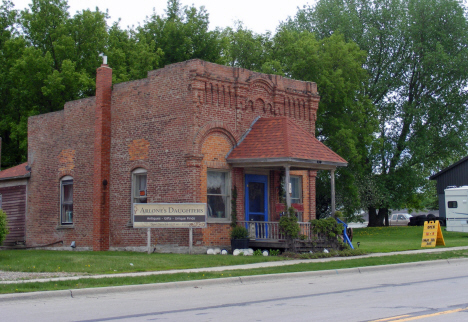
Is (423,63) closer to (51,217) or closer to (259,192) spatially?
(259,192)

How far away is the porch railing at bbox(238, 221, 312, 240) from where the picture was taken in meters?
21.1

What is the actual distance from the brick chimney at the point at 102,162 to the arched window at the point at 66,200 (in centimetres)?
240

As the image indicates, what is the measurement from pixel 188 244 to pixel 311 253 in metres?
4.42

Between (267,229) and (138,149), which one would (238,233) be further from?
(138,149)

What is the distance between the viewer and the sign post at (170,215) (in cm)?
2042

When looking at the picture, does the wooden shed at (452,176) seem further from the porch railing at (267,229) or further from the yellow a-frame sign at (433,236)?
the porch railing at (267,229)

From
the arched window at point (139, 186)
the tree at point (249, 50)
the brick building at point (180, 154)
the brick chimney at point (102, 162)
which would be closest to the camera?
the brick building at point (180, 154)

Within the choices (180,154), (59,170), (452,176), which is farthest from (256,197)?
(452,176)

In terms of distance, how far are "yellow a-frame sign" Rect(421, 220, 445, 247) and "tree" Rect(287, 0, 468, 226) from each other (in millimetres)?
15892

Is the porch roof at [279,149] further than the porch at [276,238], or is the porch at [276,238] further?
the porch roof at [279,149]

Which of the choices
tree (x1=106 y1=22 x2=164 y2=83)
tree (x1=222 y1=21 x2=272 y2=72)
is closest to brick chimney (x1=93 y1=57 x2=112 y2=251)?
tree (x1=106 y1=22 x2=164 y2=83)

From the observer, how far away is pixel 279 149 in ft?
68.6

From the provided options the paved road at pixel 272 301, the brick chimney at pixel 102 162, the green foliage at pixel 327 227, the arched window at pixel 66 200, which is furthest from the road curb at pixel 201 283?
the arched window at pixel 66 200

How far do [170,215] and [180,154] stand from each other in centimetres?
232
